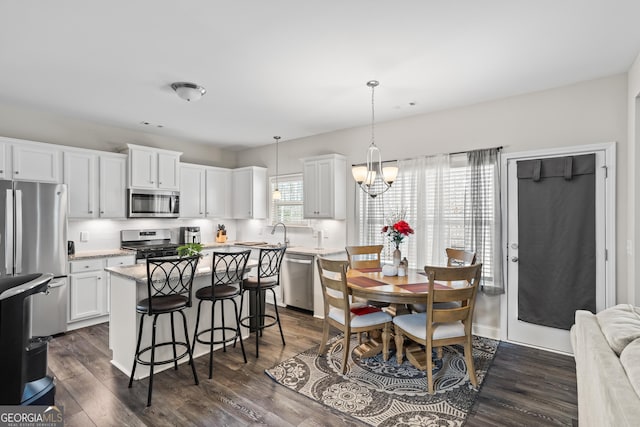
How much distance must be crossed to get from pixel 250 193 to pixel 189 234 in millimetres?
1276

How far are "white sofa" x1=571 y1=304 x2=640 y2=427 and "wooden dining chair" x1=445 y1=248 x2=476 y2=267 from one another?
4.03 ft

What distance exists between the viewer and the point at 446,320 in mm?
2617

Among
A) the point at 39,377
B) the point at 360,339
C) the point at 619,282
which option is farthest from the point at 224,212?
the point at 619,282

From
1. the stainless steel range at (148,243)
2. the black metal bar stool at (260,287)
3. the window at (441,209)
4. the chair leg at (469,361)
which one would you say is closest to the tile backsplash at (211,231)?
the stainless steel range at (148,243)

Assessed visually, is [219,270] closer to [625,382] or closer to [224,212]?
[625,382]

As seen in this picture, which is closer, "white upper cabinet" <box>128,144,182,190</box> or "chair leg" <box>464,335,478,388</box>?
"chair leg" <box>464,335,478,388</box>

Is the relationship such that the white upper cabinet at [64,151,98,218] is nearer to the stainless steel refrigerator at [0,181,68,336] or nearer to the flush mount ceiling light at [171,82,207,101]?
the stainless steel refrigerator at [0,181,68,336]

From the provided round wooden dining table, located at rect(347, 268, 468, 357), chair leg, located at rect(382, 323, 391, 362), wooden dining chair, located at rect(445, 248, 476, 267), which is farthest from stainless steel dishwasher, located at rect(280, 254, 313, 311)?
wooden dining chair, located at rect(445, 248, 476, 267)

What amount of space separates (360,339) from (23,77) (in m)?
4.28

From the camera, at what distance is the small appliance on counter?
5738 millimetres

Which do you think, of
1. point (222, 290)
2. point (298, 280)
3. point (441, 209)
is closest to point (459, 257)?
point (441, 209)

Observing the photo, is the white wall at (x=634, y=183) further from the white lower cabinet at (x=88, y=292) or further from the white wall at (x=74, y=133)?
the white wall at (x=74, y=133)

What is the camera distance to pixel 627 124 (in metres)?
3.05

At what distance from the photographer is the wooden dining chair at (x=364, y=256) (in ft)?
13.5
